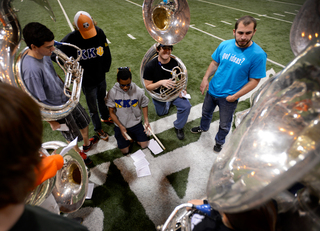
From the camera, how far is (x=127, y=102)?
8.79 feet

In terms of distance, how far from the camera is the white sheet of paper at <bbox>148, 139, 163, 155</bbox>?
2914mm

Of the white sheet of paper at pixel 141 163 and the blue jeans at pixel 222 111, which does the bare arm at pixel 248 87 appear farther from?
the white sheet of paper at pixel 141 163

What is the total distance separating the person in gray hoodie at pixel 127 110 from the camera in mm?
2584

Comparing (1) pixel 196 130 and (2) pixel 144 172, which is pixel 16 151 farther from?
(1) pixel 196 130

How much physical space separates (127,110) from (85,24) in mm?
1396

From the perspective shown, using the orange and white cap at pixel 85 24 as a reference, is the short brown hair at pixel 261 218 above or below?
A: below

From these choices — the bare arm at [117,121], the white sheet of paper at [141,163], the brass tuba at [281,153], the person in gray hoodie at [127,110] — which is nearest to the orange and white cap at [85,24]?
the person in gray hoodie at [127,110]

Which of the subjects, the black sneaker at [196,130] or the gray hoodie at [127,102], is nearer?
the gray hoodie at [127,102]

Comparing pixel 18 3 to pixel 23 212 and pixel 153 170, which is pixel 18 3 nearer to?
pixel 23 212

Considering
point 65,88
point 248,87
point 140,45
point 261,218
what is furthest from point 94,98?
point 140,45

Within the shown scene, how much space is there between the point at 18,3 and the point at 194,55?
5.24 meters

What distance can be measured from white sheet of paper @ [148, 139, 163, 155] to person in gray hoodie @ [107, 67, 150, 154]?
0.26 feet

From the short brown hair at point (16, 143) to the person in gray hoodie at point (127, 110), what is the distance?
1.90 m

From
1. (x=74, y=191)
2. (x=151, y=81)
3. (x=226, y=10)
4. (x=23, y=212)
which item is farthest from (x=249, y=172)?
(x=226, y=10)
